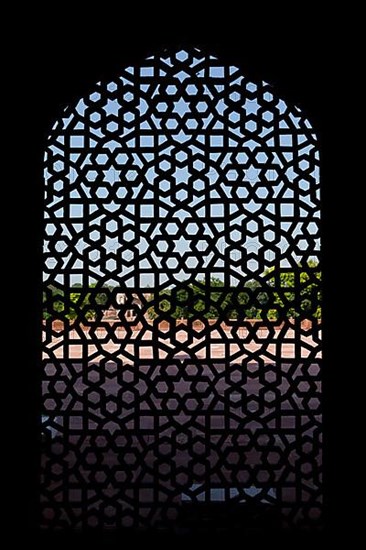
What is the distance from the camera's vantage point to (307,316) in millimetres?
2227

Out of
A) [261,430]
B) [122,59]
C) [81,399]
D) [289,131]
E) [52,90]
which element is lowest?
[261,430]

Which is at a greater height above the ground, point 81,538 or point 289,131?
point 289,131

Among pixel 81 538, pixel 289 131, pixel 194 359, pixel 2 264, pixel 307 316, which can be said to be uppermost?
pixel 289 131

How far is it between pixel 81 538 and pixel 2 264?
116 cm

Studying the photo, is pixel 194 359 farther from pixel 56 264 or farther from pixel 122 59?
pixel 122 59

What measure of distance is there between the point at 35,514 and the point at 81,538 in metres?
0.21

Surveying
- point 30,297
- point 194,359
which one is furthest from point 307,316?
point 30,297

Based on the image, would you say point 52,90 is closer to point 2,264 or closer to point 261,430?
point 2,264

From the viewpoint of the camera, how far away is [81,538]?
212cm

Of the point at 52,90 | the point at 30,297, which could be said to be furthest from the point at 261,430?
the point at 52,90

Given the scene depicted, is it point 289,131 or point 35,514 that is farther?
point 289,131

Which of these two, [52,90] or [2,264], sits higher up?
[52,90]

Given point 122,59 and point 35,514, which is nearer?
point 35,514

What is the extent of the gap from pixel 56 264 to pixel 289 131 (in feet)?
3.81
